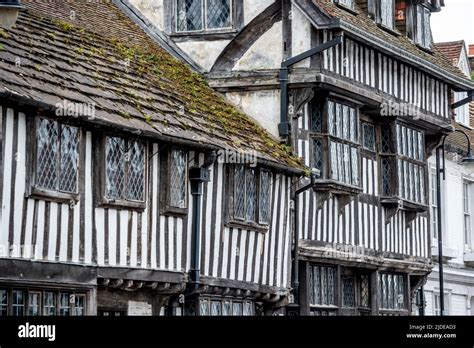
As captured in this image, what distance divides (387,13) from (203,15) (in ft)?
15.0

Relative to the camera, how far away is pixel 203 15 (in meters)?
23.5

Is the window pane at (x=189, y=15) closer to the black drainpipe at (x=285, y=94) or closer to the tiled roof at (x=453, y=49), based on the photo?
the black drainpipe at (x=285, y=94)

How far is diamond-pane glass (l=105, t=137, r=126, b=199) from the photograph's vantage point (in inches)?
693

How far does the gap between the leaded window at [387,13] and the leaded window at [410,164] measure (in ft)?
6.45

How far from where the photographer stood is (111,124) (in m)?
17.1

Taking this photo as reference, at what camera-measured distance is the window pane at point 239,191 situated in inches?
804

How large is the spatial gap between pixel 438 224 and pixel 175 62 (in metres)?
7.20

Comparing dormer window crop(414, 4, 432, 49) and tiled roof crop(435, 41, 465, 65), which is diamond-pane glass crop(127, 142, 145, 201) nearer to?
dormer window crop(414, 4, 432, 49)

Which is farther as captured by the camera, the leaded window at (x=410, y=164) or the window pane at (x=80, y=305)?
the leaded window at (x=410, y=164)

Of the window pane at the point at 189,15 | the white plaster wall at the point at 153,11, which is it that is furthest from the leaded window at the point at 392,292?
the white plaster wall at the point at 153,11

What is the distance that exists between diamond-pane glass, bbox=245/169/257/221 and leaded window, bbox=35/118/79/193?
4211 millimetres

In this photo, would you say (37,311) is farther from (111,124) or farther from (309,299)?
(309,299)

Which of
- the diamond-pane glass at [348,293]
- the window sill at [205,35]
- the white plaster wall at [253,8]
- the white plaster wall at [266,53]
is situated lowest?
the diamond-pane glass at [348,293]
